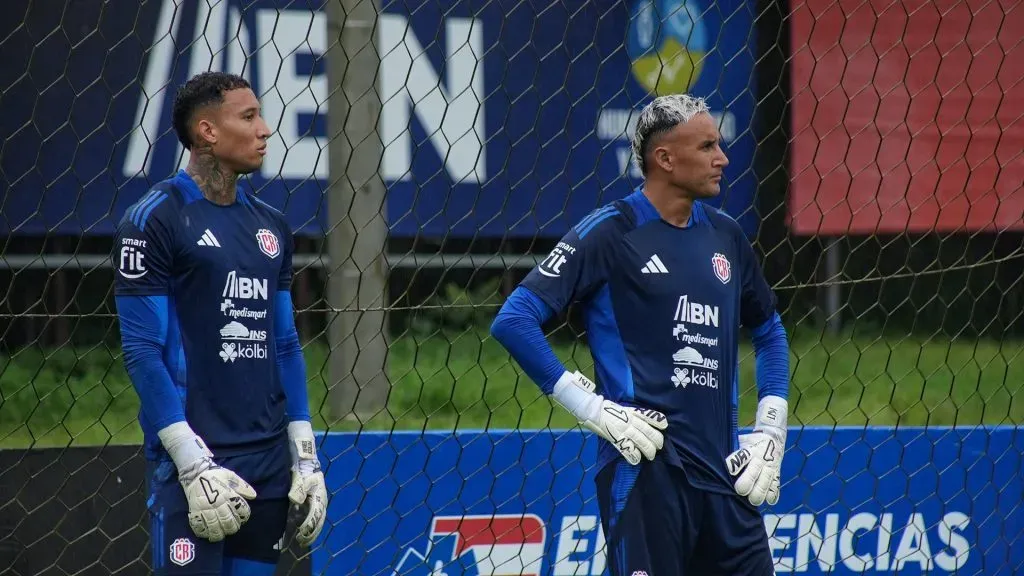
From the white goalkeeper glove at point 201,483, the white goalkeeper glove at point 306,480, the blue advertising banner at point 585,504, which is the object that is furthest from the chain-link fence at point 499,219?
the white goalkeeper glove at point 201,483

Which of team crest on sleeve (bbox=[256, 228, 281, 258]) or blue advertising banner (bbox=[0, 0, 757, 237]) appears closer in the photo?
team crest on sleeve (bbox=[256, 228, 281, 258])

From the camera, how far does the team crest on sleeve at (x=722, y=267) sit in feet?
11.0

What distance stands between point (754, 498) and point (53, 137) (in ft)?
8.92

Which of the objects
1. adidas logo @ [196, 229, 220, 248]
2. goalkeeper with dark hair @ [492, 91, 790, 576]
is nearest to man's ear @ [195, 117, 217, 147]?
adidas logo @ [196, 229, 220, 248]

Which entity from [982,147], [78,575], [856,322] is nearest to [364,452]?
[78,575]

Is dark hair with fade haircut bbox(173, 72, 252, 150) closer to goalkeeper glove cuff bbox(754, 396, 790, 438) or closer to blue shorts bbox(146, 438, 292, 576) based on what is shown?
blue shorts bbox(146, 438, 292, 576)

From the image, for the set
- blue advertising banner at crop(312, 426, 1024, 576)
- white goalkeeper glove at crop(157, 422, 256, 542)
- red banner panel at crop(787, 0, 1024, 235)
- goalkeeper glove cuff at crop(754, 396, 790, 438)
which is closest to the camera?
white goalkeeper glove at crop(157, 422, 256, 542)

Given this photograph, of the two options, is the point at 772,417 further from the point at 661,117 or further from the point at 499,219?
the point at 499,219

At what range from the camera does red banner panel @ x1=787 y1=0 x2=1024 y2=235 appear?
5.26 m

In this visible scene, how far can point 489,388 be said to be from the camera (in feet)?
16.8

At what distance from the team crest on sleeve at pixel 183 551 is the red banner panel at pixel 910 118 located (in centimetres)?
289

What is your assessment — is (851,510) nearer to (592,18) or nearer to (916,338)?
(916,338)

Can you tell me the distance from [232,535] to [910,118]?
3.34 metres

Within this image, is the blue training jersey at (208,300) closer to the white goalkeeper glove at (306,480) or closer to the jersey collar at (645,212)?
the white goalkeeper glove at (306,480)
